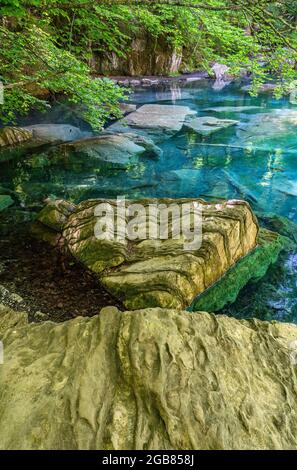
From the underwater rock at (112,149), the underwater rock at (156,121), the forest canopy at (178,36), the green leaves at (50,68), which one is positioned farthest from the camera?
the underwater rock at (156,121)

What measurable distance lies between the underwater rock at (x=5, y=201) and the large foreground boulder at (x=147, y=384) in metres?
4.44

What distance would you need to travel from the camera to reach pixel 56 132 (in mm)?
12227

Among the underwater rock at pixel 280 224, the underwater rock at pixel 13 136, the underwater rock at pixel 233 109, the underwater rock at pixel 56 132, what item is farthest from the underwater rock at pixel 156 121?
the underwater rock at pixel 280 224

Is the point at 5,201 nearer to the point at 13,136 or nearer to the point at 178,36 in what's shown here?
the point at 178,36

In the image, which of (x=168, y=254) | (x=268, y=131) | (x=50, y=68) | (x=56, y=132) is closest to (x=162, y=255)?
(x=168, y=254)

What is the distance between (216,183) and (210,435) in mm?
7726

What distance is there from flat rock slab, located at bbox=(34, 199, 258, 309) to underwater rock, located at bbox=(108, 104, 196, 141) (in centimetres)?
792

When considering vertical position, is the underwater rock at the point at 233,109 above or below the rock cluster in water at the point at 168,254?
above

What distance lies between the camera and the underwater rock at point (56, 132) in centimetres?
1173

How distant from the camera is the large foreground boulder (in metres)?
1.96

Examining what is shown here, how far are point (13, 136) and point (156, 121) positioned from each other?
20.0 ft

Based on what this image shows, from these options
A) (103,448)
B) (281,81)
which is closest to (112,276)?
(103,448)

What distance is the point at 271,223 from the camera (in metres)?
6.83

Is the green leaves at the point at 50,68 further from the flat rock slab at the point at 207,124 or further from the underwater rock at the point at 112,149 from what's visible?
the flat rock slab at the point at 207,124
